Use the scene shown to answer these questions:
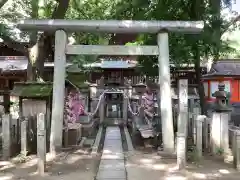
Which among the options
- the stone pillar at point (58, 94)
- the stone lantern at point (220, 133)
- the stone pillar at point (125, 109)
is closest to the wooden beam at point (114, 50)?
the stone pillar at point (58, 94)

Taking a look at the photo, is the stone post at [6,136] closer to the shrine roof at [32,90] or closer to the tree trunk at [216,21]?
the shrine roof at [32,90]

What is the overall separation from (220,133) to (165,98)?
151cm

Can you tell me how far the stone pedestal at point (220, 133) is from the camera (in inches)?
321

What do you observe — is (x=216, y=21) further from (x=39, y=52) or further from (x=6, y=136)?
(x=6, y=136)

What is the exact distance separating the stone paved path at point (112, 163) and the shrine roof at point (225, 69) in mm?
9952

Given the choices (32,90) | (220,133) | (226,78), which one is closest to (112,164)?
(220,133)

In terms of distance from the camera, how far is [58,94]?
8.64 meters

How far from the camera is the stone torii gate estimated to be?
8492 millimetres

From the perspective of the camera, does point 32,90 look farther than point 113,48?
Yes

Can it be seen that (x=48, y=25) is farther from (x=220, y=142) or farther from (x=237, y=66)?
(x=237, y=66)

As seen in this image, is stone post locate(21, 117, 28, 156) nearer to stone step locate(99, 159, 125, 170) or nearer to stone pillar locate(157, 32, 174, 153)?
stone step locate(99, 159, 125, 170)

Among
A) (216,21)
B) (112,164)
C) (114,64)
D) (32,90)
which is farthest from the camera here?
(114,64)

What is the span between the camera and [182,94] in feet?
30.2

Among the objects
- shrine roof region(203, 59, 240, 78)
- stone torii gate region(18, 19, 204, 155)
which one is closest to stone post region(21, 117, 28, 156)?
stone torii gate region(18, 19, 204, 155)
